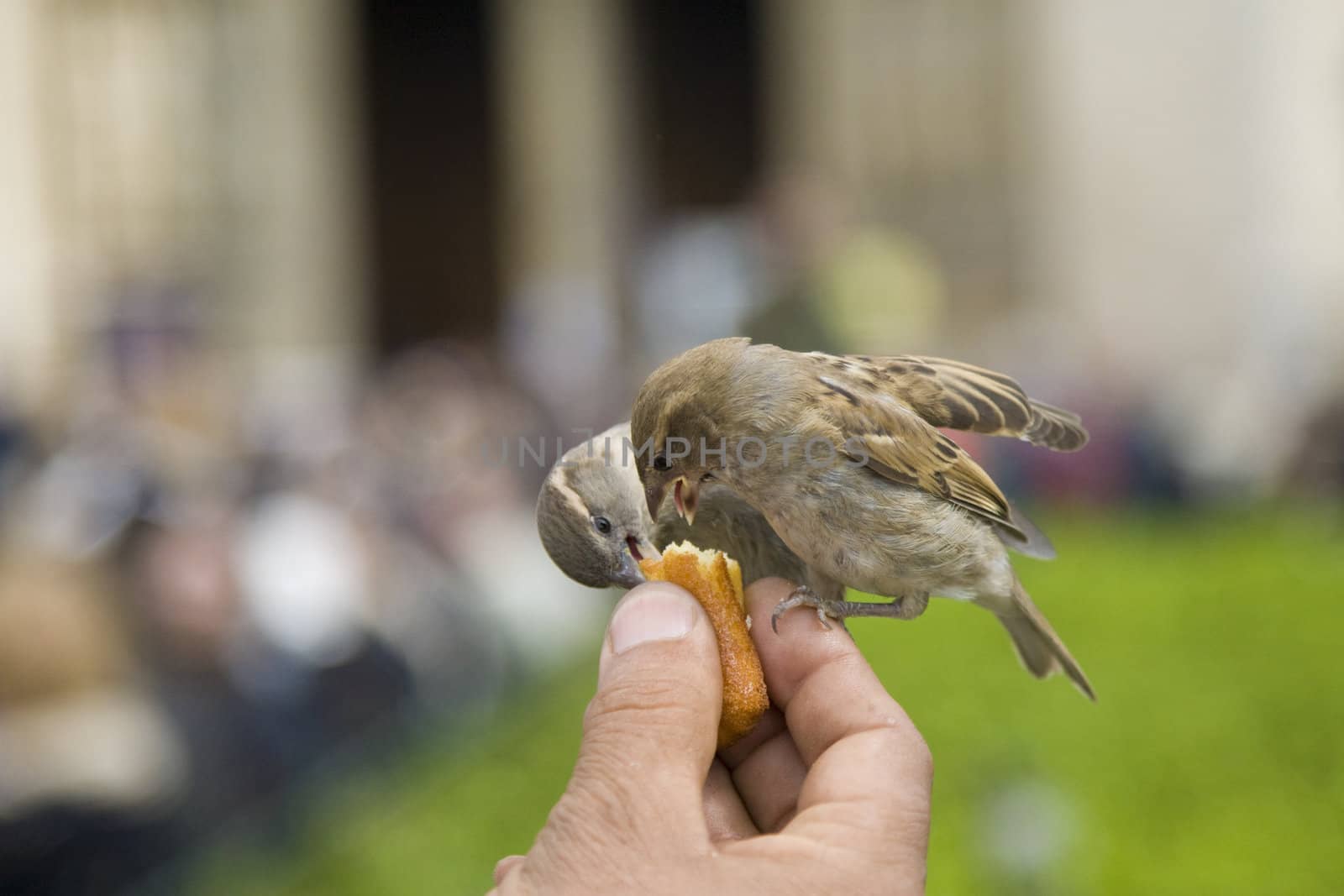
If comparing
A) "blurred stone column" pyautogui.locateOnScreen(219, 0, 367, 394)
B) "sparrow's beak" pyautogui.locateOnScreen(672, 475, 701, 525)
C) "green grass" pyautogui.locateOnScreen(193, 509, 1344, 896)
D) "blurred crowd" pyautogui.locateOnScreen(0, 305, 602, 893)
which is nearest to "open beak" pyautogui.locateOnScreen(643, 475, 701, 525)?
"sparrow's beak" pyautogui.locateOnScreen(672, 475, 701, 525)

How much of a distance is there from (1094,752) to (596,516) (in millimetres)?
3227

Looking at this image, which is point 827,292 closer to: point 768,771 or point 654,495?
point 654,495

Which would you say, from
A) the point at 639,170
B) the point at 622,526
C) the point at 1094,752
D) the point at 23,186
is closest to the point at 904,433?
the point at 622,526

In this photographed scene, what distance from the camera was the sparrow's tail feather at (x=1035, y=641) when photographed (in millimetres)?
1520

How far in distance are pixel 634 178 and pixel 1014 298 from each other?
6.00 metres

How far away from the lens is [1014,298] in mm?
6773

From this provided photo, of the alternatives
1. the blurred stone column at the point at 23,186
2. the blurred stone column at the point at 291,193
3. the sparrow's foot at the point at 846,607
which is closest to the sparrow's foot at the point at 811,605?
the sparrow's foot at the point at 846,607

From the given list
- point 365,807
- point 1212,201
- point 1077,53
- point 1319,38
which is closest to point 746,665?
point 365,807

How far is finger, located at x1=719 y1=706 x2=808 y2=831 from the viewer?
5.10ft

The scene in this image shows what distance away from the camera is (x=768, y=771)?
5.18 feet

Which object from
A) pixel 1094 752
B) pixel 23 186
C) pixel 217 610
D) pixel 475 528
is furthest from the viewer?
pixel 23 186

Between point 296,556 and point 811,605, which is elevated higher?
point 811,605

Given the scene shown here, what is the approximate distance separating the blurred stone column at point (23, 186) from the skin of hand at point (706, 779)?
364 inches

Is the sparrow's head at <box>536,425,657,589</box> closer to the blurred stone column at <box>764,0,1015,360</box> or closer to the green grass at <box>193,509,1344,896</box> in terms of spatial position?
the green grass at <box>193,509,1344,896</box>
